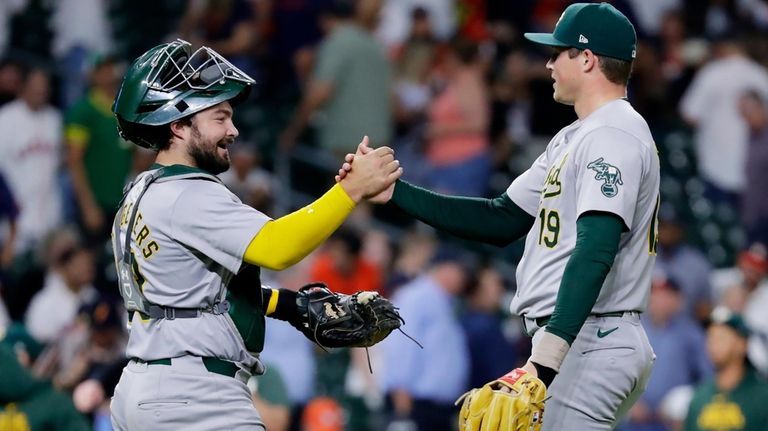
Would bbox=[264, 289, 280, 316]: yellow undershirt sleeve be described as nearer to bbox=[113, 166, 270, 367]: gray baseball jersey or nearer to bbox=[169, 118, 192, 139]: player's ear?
bbox=[113, 166, 270, 367]: gray baseball jersey

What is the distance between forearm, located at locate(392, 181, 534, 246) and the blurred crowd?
306 centimetres

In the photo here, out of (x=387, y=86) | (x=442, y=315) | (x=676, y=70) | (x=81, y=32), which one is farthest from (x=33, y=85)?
(x=676, y=70)

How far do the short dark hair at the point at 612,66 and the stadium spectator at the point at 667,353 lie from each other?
218 inches

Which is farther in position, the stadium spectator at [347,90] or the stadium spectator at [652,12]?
the stadium spectator at [652,12]

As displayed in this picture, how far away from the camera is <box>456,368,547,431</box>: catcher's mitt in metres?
4.23

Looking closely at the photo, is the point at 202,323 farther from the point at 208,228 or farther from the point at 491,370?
the point at 491,370

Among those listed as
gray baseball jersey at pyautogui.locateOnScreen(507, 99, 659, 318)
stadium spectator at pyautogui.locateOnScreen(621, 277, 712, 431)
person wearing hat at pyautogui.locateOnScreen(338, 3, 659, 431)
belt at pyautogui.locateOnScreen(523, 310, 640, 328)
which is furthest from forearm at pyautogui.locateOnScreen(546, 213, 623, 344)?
stadium spectator at pyautogui.locateOnScreen(621, 277, 712, 431)

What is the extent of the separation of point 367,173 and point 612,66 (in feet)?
3.03

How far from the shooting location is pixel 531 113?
1225 cm

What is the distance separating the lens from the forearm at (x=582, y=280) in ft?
14.1

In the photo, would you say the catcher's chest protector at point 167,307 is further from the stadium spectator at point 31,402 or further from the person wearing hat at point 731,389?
the person wearing hat at point 731,389

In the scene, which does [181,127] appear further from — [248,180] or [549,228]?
[248,180]

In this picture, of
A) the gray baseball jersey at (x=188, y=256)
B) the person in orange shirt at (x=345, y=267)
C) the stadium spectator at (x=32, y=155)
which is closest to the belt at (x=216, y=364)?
the gray baseball jersey at (x=188, y=256)

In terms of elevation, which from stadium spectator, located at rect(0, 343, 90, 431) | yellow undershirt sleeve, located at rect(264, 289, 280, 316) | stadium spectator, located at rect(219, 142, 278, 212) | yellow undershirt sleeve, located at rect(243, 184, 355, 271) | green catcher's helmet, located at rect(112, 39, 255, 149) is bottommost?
stadium spectator, located at rect(0, 343, 90, 431)
